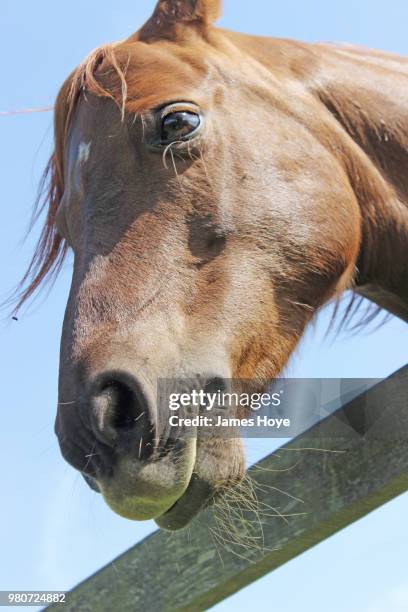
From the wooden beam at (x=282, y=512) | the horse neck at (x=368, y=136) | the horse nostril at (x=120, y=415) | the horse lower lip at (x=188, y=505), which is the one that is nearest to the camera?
the horse nostril at (x=120, y=415)

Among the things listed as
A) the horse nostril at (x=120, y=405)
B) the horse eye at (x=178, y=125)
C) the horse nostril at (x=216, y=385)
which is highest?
the horse eye at (x=178, y=125)

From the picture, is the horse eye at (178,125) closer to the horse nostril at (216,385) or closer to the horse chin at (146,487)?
the horse nostril at (216,385)

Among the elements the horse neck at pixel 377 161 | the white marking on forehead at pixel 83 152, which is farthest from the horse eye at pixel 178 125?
the horse neck at pixel 377 161

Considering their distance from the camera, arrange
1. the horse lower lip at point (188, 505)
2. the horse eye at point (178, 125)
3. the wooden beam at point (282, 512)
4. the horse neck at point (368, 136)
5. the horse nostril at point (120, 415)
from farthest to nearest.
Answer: the horse neck at point (368, 136)
the horse eye at point (178, 125)
the wooden beam at point (282, 512)
the horse lower lip at point (188, 505)
the horse nostril at point (120, 415)

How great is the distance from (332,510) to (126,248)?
0.82 m

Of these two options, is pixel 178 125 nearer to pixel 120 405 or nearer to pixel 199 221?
pixel 199 221

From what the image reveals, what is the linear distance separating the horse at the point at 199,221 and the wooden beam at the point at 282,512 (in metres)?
0.23

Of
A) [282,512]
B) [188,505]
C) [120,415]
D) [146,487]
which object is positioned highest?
[120,415]

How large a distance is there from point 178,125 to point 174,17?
0.54 meters

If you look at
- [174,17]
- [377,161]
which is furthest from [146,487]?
[174,17]

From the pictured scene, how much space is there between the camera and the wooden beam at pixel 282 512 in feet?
7.02

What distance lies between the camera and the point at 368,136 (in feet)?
8.60

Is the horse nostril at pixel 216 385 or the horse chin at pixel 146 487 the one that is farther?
the horse nostril at pixel 216 385

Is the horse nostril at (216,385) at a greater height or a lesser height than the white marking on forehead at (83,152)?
lesser
